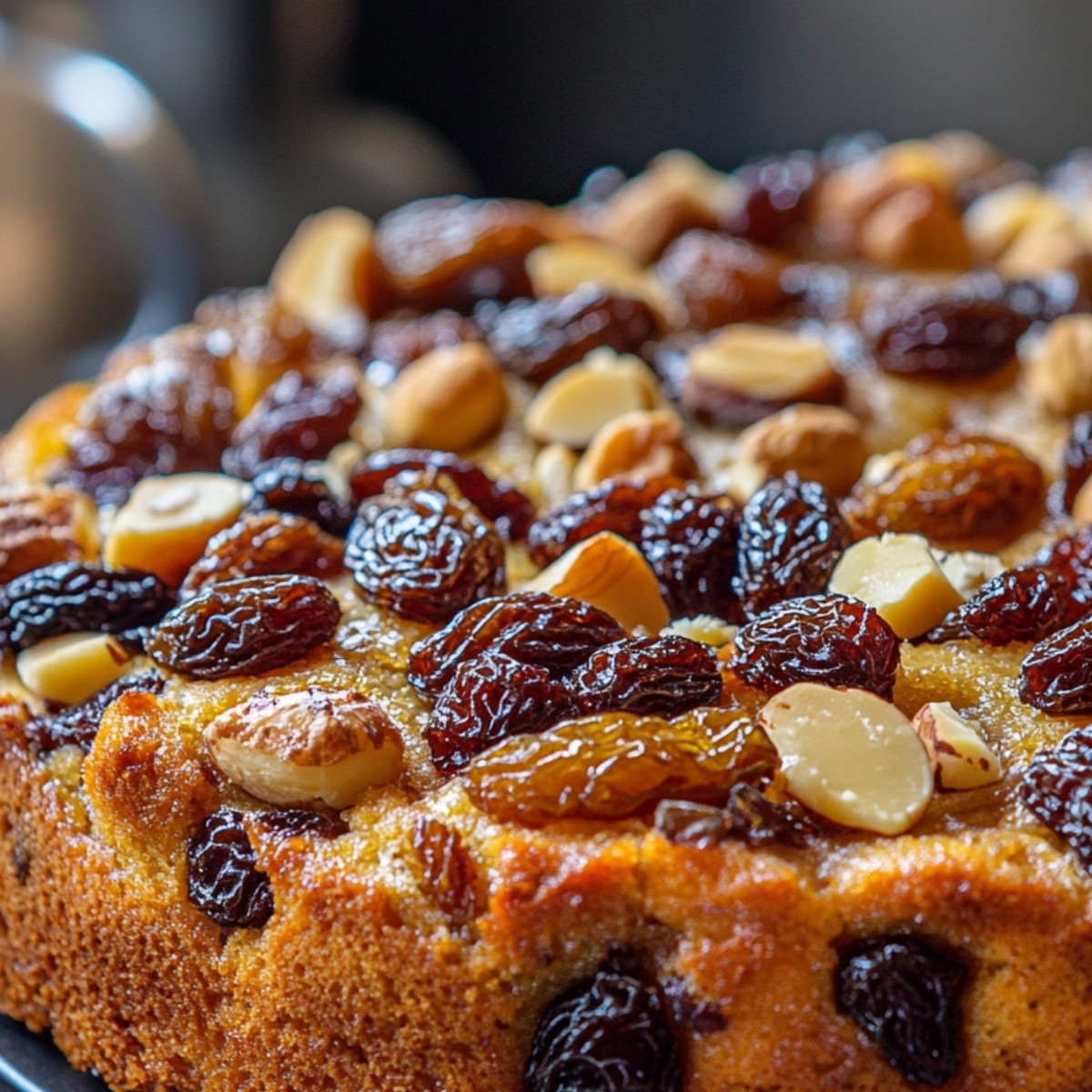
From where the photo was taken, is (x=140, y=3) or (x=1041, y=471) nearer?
(x=1041, y=471)

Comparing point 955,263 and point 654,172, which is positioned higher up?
point 654,172

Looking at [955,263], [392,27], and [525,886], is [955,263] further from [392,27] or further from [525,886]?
[392,27]

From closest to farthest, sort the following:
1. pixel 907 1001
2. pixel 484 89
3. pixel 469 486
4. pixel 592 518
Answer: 1. pixel 907 1001
2. pixel 592 518
3. pixel 469 486
4. pixel 484 89

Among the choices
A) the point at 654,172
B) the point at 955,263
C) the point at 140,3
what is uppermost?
the point at 140,3

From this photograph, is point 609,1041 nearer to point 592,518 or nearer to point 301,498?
point 592,518

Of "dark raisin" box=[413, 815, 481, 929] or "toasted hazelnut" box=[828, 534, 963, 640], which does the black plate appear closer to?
"dark raisin" box=[413, 815, 481, 929]

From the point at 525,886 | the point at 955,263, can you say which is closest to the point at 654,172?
the point at 955,263

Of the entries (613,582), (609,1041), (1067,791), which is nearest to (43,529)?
(613,582)
